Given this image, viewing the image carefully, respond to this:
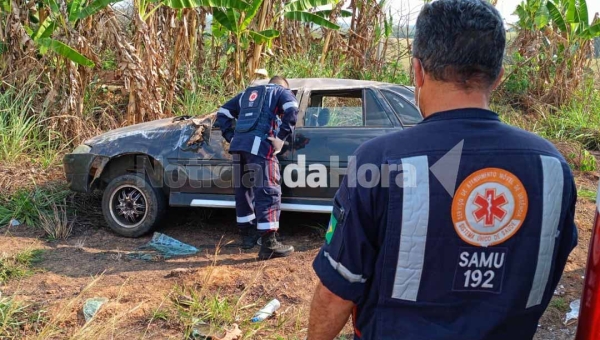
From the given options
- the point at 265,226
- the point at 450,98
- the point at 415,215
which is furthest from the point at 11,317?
the point at 450,98

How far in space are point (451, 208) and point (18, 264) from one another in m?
4.52

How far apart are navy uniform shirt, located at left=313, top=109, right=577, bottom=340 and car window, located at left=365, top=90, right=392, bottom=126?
12.2ft

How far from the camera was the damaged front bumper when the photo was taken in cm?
→ 566

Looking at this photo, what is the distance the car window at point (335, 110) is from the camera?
210 inches

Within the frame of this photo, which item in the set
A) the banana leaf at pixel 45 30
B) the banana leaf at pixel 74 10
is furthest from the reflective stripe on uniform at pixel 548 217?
the banana leaf at pixel 45 30

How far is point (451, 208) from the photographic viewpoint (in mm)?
1352

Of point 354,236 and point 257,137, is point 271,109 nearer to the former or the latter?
point 257,137

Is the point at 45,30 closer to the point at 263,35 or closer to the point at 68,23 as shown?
the point at 68,23

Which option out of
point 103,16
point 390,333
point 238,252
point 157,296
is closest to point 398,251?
point 390,333

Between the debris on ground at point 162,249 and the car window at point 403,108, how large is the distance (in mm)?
2279

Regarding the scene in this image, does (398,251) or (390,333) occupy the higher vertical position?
(398,251)

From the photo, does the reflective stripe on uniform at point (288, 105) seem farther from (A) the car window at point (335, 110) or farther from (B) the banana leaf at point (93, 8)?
(B) the banana leaf at point (93, 8)

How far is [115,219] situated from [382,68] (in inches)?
267

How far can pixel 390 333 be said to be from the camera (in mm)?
1429
